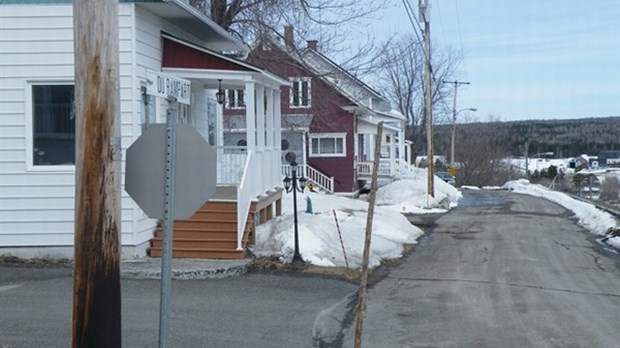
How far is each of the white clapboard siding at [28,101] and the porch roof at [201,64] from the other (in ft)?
6.27

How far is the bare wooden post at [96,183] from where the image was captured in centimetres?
673

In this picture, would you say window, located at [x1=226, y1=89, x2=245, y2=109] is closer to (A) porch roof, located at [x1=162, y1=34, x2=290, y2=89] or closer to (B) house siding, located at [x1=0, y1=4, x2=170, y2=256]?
(A) porch roof, located at [x1=162, y1=34, x2=290, y2=89]

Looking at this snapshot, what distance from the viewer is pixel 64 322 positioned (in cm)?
1012

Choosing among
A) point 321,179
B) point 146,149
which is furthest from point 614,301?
point 321,179

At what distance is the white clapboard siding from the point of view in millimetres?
14445

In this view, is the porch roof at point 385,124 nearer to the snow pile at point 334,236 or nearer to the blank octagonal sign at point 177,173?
the snow pile at point 334,236

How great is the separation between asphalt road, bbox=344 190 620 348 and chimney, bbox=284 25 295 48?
6876 millimetres

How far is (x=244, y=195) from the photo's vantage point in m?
15.6

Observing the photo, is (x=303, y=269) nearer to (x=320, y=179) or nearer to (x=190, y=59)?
(x=190, y=59)

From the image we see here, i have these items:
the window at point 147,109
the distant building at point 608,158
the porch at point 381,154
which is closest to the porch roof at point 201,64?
the window at point 147,109

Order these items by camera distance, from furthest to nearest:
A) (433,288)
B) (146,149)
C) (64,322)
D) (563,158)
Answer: (563,158) < (433,288) < (64,322) < (146,149)

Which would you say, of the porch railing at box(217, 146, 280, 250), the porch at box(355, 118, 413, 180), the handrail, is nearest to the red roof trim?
the porch railing at box(217, 146, 280, 250)

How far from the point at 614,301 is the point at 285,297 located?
5.13m

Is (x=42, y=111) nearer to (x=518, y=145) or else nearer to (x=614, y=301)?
(x=614, y=301)
